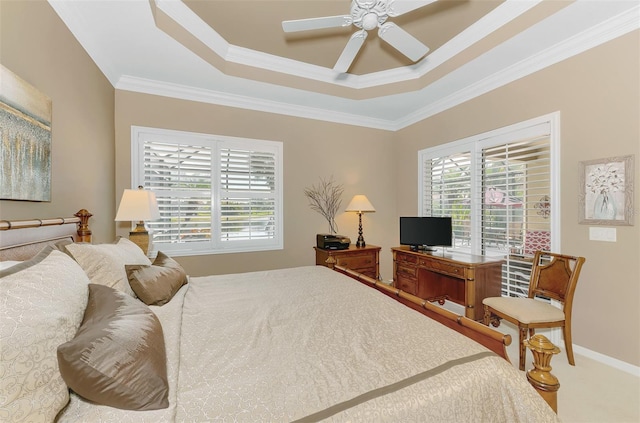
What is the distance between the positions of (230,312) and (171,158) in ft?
8.26

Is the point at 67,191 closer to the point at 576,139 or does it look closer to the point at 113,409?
the point at 113,409

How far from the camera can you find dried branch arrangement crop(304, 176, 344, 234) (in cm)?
414

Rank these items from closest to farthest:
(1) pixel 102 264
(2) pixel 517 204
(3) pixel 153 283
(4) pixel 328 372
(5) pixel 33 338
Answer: (5) pixel 33 338 → (4) pixel 328 372 → (1) pixel 102 264 → (3) pixel 153 283 → (2) pixel 517 204

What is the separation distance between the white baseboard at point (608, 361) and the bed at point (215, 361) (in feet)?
6.49

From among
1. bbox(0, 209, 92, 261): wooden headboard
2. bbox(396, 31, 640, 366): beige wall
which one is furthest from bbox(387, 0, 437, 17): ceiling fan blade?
bbox(0, 209, 92, 261): wooden headboard

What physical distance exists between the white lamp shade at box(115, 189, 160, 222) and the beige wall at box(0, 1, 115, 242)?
11.6 inches

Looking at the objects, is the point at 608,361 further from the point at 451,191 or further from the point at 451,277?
the point at 451,191

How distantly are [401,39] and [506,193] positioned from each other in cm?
208

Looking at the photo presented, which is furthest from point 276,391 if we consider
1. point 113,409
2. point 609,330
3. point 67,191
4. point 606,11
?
point 606,11

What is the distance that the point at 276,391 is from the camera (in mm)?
917

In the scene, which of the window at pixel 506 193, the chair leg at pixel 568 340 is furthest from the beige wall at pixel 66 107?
the window at pixel 506 193

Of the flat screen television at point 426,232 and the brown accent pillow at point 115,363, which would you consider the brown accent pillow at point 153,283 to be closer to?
the brown accent pillow at point 115,363

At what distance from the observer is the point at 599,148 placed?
2.35m

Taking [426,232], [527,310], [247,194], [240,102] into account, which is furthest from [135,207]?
[527,310]
